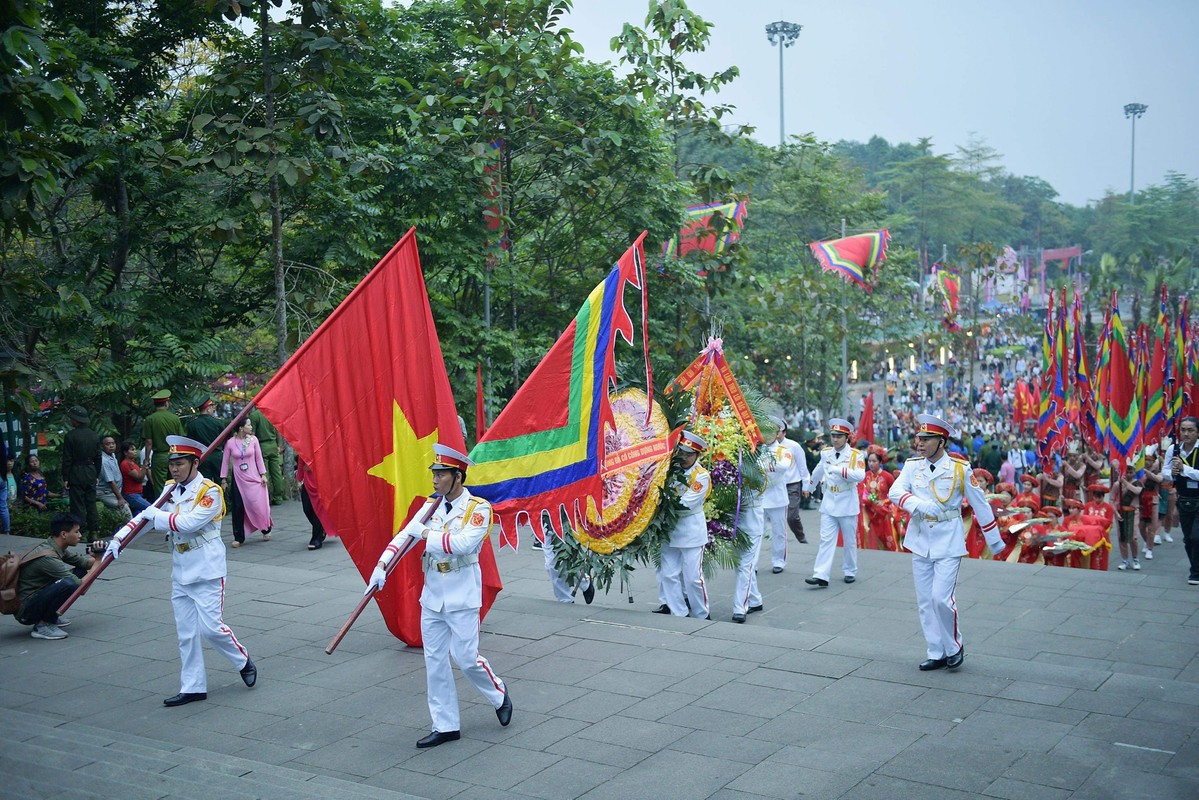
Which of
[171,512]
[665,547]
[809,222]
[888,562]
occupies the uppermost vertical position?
[809,222]

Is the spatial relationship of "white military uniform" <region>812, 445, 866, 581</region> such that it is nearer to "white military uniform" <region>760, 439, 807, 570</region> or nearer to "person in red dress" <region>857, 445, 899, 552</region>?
"white military uniform" <region>760, 439, 807, 570</region>

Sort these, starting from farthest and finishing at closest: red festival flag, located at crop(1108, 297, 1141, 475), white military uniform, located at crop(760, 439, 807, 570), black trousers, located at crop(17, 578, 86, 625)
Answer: red festival flag, located at crop(1108, 297, 1141, 475)
white military uniform, located at crop(760, 439, 807, 570)
black trousers, located at crop(17, 578, 86, 625)

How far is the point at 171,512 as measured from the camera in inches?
304

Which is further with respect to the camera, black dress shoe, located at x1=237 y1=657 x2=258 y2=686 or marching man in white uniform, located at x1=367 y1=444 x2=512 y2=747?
black dress shoe, located at x1=237 y1=657 x2=258 y2=686

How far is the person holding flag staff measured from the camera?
39.1 feet

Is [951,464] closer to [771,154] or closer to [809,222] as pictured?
[771,154]

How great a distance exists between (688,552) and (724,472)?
0.87m

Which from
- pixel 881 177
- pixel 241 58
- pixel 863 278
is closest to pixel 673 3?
pixel 241 58

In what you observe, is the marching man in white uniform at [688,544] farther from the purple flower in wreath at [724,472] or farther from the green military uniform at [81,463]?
the green military uniform at [81,463]

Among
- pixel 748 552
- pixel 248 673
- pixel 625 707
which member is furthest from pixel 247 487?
pixel 625 707

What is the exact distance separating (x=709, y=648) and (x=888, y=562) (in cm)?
564

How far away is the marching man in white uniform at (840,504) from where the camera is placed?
1229cm

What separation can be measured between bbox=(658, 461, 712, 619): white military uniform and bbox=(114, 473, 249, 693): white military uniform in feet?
12.9

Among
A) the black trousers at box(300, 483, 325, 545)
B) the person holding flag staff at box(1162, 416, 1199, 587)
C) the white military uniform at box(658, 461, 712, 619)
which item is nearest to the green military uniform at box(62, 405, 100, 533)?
the black trousers at box(300, 483, 325, 545)
